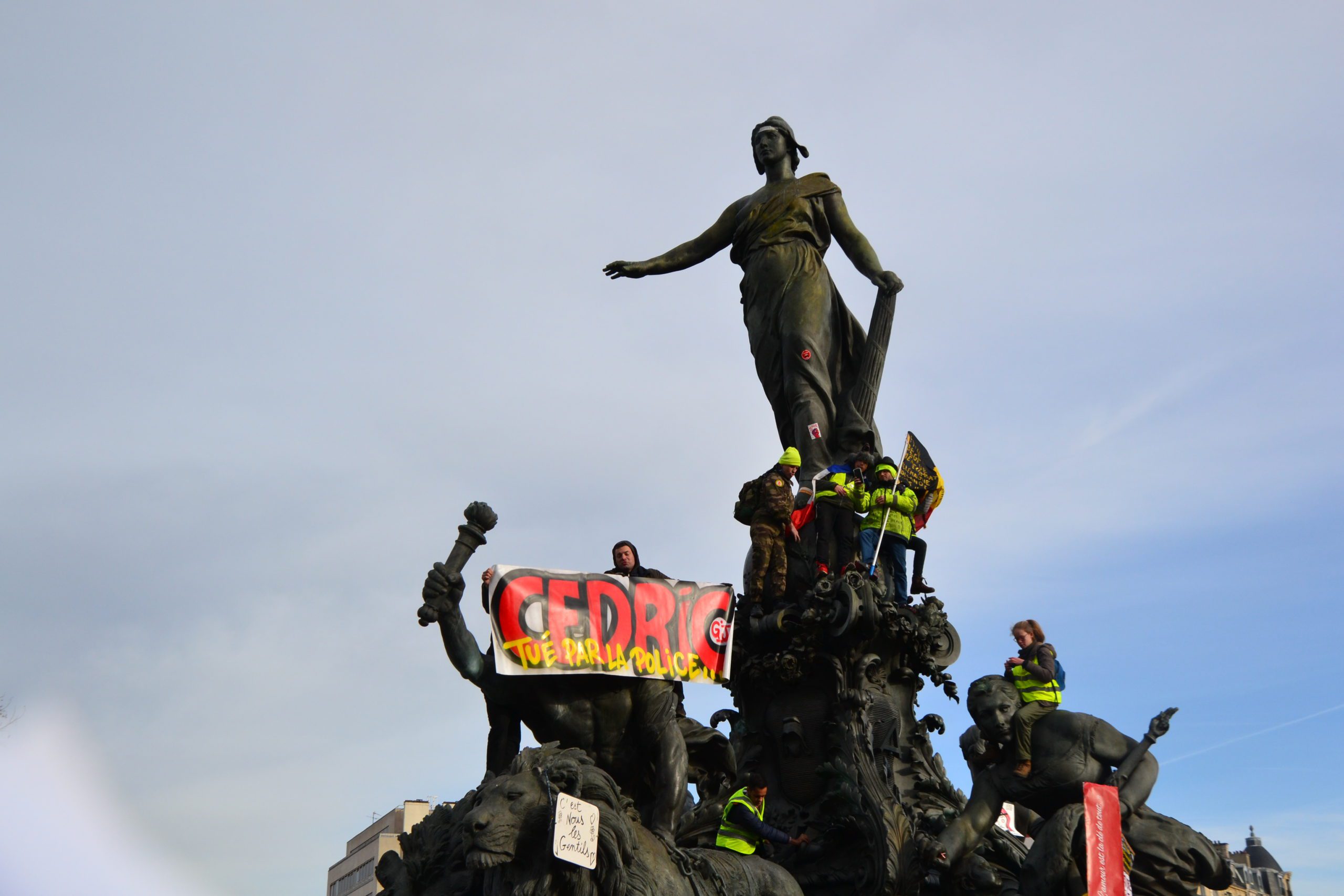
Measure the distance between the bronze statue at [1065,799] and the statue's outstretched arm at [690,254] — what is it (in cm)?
580

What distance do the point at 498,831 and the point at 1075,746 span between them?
3.98 metres

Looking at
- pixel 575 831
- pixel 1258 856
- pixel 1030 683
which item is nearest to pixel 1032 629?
pixel 1030 683

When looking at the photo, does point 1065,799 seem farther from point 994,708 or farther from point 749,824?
point 749,824

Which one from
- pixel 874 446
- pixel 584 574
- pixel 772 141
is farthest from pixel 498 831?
pixel 772 141

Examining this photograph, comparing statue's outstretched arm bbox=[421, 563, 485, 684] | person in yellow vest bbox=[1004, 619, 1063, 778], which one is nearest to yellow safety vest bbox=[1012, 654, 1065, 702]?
person in yellow vest bbox=[1004, 619, 1063, 778]

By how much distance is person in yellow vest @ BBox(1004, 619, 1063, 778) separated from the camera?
9281mm

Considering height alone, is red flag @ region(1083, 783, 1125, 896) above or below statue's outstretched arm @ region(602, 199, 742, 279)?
below

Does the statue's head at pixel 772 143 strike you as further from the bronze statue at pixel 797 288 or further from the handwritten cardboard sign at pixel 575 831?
the handwritten cardboard sign at pixel 575 831

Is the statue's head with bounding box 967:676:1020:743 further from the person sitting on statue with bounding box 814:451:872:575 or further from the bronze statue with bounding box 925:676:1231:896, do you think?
the person sitting on statue with bounding box 814:451:872:575

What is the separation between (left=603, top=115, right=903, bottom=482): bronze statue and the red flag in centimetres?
422

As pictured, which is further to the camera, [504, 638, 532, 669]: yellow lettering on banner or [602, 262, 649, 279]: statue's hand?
[602, 262, 649, 279]: statue's hand

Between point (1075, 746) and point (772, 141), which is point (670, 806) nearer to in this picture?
point (1075, 746)

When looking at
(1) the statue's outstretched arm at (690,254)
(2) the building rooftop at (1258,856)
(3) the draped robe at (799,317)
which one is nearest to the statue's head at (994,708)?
(3) the draped robe at (799,317)

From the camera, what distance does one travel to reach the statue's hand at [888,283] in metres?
12.8
